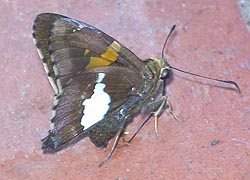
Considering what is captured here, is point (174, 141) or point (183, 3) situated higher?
point (183, 3)

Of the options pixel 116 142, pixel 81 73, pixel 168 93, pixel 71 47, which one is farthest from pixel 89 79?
pixel 168 93

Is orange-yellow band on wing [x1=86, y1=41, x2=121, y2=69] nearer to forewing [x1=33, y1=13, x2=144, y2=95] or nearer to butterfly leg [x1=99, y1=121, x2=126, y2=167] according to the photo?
forewing [x1=33, y1=13, x2=144, y2=95]

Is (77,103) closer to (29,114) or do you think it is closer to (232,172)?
(29,114)

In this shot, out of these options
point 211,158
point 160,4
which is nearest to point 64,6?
point 160,4

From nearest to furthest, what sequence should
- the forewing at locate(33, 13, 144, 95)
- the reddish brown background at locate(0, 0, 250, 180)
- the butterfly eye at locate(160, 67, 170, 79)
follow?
the forewing at locate(33, 13, 144, 95) → the reddish brown background at locate(0, 0, 250, 180) → the butterfly eye at locate(160, 67, 170, 79)

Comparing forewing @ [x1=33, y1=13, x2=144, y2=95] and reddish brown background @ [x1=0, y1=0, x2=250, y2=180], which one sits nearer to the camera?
forewing @ [x1=33, y1=13, x2=144, y2=95]

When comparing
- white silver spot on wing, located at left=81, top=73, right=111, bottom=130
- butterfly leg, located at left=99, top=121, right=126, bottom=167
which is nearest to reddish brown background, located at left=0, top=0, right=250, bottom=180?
butterfly leg, located at left=99, top=121, right=126, bottom=167

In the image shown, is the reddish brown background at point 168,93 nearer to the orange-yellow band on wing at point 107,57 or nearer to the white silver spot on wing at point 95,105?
the white silver spot on wing at point 95,105

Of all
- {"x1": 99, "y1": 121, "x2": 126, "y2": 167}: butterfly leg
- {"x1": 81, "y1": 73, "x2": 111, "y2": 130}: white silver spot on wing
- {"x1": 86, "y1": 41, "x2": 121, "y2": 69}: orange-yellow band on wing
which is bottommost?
{"x1": 99, "y1": 121, "x2": 126, "y2": 167}: butterfly leg

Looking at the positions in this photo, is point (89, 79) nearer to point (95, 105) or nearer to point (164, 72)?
point (95, 105)
